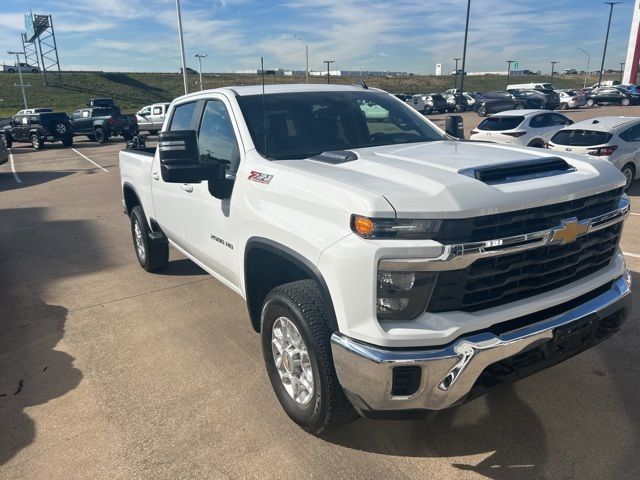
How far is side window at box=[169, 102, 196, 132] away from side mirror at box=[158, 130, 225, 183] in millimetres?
1345

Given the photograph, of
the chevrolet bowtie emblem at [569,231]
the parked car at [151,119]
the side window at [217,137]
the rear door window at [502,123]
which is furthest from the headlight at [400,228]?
the parked car at [151,119]

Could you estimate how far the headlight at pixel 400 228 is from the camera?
7.23ft

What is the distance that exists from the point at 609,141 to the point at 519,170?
842cm

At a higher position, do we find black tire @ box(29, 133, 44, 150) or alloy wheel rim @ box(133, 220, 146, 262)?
alloy wheel rim @ box(133, 220, 146, 262)

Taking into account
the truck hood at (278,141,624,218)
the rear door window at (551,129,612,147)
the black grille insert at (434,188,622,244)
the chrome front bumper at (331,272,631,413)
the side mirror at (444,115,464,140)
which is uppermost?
the side mirror at (444,115,464,140)

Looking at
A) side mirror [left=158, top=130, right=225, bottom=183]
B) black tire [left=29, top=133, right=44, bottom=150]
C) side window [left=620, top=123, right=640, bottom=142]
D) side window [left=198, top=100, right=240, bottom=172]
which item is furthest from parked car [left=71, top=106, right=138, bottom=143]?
side mirror [left=158, top=130, right=225, bottom=183]

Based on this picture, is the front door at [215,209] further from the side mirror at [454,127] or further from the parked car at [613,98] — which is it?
the parked car at [613,98]

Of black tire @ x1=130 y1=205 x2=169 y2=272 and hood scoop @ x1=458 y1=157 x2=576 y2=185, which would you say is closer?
hood scoop @ x1=458 y1=157 x2=576 y2=185

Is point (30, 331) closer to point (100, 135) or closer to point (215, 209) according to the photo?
point (215, 209)

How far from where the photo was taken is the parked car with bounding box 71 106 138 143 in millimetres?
25344

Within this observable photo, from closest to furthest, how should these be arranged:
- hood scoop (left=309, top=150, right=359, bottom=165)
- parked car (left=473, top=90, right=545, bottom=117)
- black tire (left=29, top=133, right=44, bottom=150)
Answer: hood scoop (left=309, top=150, right=359, bottom=165)
black tire (left=29, top=133, right=44, bottom=150)
parked car (left=473, top=90, right=545, bottom=117)

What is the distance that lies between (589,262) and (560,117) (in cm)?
1247

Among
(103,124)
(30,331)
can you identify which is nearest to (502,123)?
(30,331)

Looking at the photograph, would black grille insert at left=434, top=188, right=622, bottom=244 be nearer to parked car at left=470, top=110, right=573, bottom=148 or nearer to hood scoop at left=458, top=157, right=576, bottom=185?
hood scoop at left=458, top=157, right=576, bottom=185
